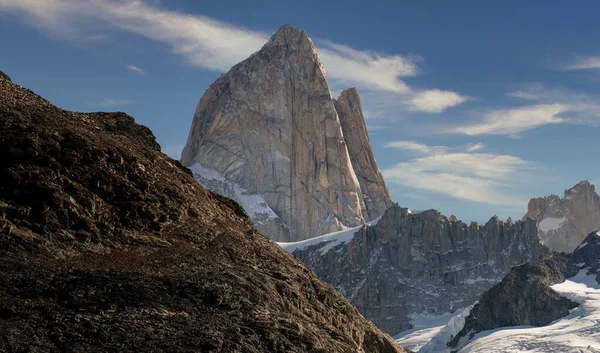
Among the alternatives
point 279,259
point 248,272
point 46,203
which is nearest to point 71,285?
point 46,203

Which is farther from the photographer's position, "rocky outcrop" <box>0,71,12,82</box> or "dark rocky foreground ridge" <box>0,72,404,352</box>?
"rocky outcrop" <box>0,71,12,82</box>

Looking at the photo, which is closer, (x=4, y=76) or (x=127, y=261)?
(x=127, y=261)

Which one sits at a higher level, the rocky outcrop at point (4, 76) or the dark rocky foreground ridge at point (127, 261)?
the rocky outcrop at point (4, 76)

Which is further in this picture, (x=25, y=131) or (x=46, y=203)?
(x=25, y=131)

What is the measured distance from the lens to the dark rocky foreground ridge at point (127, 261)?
29.6 metres

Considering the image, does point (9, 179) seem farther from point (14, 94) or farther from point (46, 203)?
point (14, 94)

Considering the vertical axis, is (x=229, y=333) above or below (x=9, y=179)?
below

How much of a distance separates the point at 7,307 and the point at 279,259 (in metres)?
14.4

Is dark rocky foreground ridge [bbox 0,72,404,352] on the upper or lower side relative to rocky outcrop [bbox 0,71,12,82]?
lower

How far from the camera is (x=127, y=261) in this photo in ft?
112

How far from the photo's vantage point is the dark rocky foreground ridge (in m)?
29.6

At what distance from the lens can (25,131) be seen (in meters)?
37.1

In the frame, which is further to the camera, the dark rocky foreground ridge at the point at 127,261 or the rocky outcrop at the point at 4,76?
the rocky outcrop at the point at 4,76

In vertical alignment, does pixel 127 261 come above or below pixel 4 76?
below
